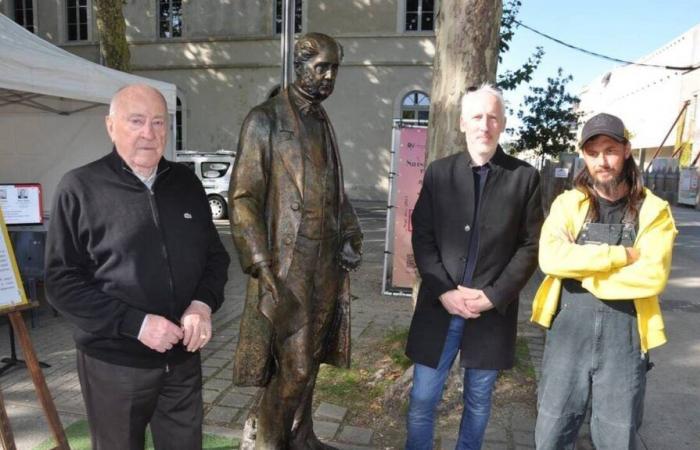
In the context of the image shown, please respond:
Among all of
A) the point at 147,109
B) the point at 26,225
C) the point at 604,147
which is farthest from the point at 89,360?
the point at 26,225

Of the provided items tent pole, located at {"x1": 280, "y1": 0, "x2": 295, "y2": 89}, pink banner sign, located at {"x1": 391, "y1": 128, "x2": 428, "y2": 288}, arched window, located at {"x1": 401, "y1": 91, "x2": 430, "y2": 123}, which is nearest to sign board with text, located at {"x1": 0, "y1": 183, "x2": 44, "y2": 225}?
tent pole, located at {"x1": 280, "y1": 0, "x2": 295, "y2": 89}

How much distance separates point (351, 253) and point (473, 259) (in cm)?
59

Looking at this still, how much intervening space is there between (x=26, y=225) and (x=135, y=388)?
203 inches

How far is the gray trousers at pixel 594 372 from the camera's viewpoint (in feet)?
7.48

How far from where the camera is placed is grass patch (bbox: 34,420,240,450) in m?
3.25

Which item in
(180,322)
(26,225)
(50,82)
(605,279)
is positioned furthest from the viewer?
(26,225)

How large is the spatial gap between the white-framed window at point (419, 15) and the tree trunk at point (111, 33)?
11142 mm

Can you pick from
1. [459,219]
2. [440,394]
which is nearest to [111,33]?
[459,219]

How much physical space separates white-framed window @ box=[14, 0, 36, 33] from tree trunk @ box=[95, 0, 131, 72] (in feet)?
48.7

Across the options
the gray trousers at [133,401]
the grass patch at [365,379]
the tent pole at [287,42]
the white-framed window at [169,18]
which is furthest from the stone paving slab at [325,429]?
the white-framed window at [169,18]

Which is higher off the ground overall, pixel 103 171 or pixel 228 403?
pixel 103 171

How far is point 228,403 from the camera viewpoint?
12.8 feet

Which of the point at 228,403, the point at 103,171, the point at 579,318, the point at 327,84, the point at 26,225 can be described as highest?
the point at 327,84

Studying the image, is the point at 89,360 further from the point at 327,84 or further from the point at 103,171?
the point at 327,84
